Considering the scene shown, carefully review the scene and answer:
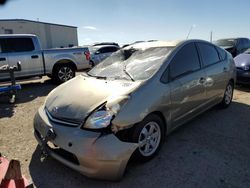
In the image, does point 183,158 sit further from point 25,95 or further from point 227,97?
point 25,95

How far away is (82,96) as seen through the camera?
11.4 ft

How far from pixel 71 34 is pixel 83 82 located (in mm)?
33613

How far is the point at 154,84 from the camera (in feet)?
11.7

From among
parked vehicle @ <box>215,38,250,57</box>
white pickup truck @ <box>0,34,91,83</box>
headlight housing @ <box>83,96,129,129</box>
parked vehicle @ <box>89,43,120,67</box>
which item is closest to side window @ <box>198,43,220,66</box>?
headlight housing @ <box>83,96,129,129</box>

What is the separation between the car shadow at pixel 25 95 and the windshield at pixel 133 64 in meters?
2.84

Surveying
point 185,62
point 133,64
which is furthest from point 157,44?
point 133,64

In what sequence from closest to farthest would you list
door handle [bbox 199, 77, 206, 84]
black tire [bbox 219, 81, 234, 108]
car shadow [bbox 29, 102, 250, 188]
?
car shadow [bbox 29, 102, 250, 188] < door handle [bbox 199, 77, 206, 84] < black tire [bbox 219, 81, 234, 108]

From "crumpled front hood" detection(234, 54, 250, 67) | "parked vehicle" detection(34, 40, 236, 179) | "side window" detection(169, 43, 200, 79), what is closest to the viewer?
"parked vehicle" detection(34, 40, 236, 179)

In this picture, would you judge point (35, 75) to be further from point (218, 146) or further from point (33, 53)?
point (218, 146)

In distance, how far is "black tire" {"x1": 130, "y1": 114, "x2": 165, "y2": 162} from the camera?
3.20 metres

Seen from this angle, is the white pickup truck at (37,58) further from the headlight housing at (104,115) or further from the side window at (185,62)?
the headlight housing at (104,115)

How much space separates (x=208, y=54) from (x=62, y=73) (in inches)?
250

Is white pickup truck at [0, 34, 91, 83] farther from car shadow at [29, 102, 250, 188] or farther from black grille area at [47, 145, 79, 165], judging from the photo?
black grille area at [47, 145, 79, 165]

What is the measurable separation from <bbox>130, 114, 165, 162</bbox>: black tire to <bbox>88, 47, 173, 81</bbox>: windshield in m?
0.62
